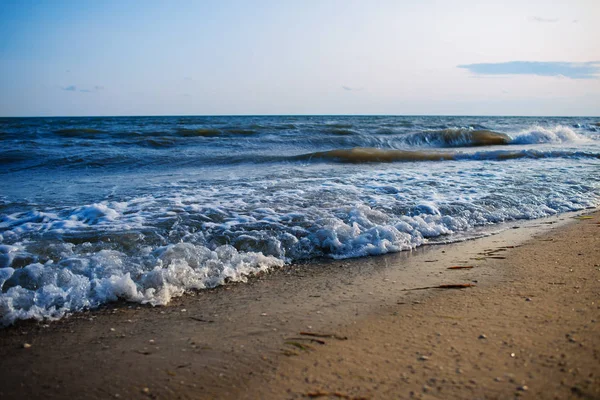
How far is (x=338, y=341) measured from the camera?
2.19m

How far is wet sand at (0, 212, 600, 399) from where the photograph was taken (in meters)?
1.80

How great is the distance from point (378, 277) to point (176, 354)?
1.68 meters

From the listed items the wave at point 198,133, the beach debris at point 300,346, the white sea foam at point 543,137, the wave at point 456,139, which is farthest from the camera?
the wave at point 198,133

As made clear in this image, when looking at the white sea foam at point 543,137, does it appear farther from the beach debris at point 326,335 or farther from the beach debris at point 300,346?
the beach debris at point 300,346

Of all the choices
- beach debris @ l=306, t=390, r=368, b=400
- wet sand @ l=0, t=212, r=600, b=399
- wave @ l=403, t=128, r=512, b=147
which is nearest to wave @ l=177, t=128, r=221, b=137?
wave @ l=403, t=128, r=512, b=147

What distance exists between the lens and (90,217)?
467cm

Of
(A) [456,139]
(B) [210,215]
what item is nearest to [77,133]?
(A) [456,139]

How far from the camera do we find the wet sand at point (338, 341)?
180cm

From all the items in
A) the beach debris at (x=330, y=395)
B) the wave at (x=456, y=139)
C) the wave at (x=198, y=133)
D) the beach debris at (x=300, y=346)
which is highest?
the wave at (x=198, y=133)

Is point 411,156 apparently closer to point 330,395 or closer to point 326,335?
point 326,335

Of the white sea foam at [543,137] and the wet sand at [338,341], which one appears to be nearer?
the wet sand at [338,341]

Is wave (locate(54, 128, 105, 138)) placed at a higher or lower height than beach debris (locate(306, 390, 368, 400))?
higher

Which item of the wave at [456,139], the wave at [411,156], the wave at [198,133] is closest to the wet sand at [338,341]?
the wave at [411,156]

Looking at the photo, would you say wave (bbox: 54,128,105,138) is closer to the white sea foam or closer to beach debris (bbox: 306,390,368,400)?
the white sea foam
